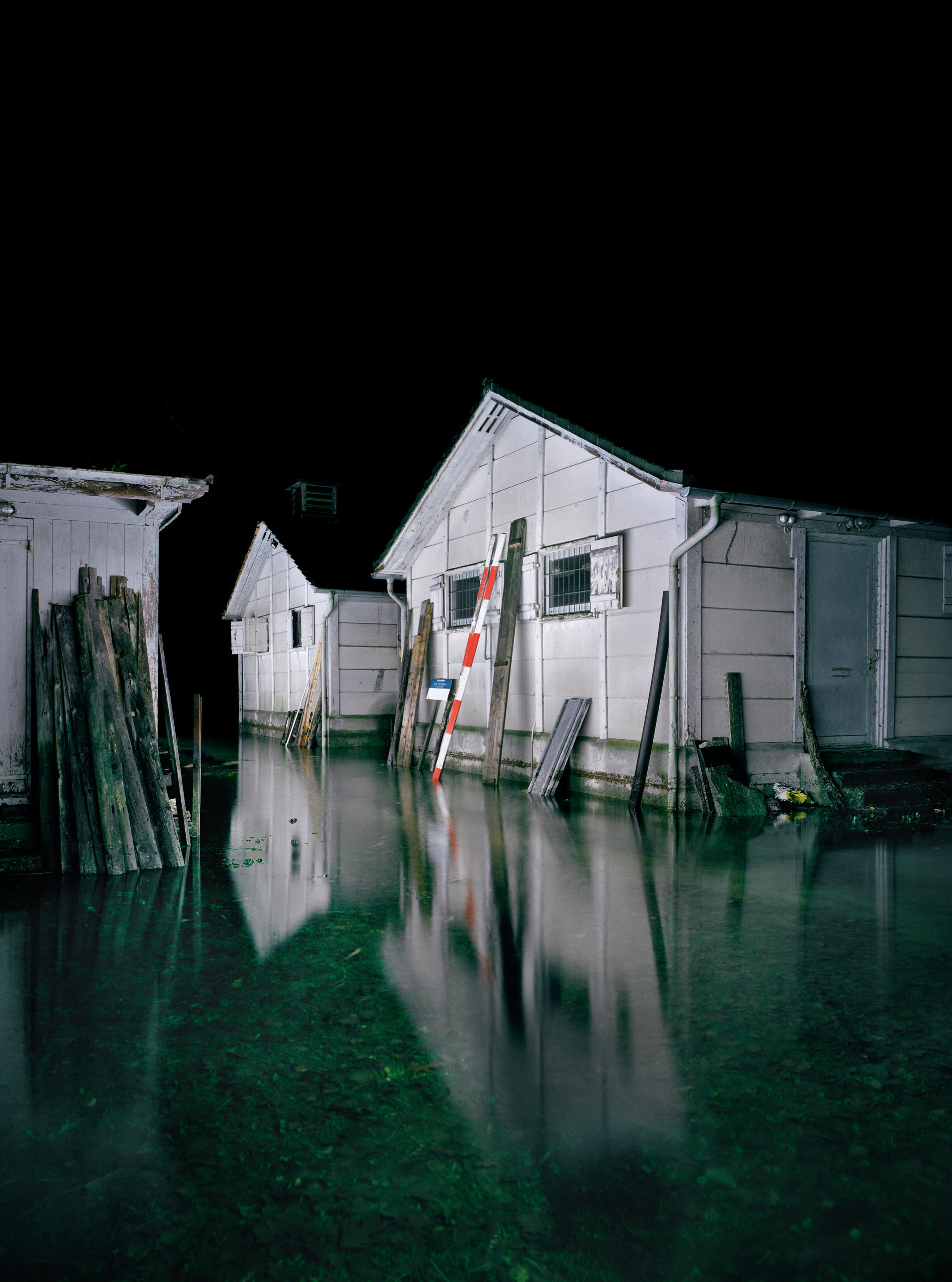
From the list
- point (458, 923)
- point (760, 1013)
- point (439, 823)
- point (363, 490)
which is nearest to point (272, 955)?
point (458, 923)

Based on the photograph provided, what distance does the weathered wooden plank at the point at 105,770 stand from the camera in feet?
21.7

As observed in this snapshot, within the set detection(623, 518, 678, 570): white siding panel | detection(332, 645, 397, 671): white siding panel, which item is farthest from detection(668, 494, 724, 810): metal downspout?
detection(332, 645, 397, 671): white siding panel

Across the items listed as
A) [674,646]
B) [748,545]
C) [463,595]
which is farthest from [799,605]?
[463,595]

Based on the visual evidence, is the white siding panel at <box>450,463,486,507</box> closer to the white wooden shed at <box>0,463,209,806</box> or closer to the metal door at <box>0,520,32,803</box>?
the white wooden shed at <box>0,463,209,806</box>

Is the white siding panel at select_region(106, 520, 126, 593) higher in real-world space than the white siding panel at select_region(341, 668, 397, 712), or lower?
higher

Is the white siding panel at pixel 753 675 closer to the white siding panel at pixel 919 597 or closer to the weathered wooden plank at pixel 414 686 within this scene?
the white siding panel at pixel 919 597

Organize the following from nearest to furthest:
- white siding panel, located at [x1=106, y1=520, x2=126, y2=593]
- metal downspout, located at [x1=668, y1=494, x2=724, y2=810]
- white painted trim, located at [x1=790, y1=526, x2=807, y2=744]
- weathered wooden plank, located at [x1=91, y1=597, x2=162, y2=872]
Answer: weathered wooden plank, located at [x1=91, y1=597, x2=162, y2=872] < white siding panel, located at [x1=106, y1=520, x2=126, y2=593] < metal downspout, located at [x1=668, y1=494, x2=724, y2=810] < white painted trim, located at [x1=790, y1=526, x2=807, y2=744]

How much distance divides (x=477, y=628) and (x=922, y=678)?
6.22m

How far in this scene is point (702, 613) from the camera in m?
9.69

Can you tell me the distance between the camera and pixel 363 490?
79.6 feet

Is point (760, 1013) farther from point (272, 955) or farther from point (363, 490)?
point (363, 490)

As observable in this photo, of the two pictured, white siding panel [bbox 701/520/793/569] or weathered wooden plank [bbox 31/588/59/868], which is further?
white siding panel [bbox 701/520/793/569]

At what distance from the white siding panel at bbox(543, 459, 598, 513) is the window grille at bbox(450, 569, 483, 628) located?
2286mm

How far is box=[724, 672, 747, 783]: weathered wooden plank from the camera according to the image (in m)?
9.70
